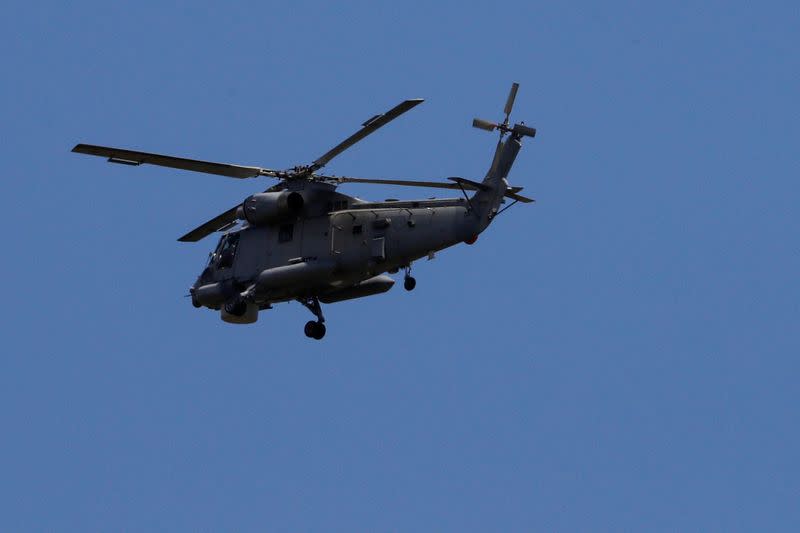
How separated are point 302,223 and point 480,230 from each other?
5176mm

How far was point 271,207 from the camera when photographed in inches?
1373

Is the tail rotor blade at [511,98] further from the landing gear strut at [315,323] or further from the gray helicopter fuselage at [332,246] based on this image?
the landing gear strut at [315,323]

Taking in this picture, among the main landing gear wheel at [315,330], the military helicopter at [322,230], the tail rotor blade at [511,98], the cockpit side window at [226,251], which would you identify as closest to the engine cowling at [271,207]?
the military helicopter at [322,230]

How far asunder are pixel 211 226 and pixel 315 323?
413 cm

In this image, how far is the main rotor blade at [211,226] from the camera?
121ft

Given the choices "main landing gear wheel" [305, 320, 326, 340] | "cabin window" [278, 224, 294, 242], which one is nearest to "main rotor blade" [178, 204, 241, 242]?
"cabin window" [278, 224, 294, 242]

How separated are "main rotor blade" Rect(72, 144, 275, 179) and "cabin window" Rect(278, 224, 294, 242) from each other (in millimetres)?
1533

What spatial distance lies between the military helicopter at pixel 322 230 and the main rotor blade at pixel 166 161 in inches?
0.9

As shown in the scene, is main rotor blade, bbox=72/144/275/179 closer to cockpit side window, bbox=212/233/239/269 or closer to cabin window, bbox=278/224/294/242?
cabin window, bbox=278/224/294/242

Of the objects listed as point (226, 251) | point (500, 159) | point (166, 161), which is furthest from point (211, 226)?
point (500, 159)

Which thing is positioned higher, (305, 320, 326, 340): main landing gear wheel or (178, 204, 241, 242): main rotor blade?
(178, 204, 241, 242): main rotor blade

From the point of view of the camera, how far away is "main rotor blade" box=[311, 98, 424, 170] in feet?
103

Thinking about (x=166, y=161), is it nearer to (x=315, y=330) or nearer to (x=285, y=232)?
(x=285, y=232)

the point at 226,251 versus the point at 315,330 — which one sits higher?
the point at 226,251
